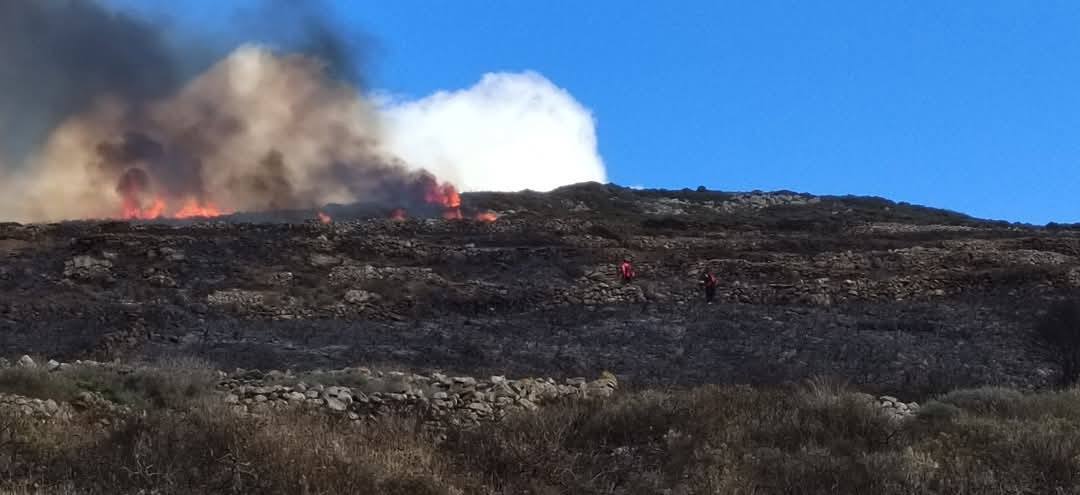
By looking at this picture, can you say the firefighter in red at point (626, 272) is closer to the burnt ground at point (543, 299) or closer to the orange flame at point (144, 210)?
the burnt ground at point (543, 299)

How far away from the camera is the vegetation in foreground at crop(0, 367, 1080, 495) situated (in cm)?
729

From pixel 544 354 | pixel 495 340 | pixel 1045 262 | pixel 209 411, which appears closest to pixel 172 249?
pixel 495 340

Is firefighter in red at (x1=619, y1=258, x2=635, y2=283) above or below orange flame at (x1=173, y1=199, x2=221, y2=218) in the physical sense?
below

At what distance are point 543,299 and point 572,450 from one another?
17775 millimetres

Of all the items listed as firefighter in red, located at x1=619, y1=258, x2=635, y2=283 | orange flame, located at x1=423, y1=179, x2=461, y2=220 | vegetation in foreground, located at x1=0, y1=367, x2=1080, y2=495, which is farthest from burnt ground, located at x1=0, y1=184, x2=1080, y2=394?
orange flame, located at x1=423, y1=179, x2=461, y2=220

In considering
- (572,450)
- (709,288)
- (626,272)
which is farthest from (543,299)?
(572,450)

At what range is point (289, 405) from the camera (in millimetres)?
11000

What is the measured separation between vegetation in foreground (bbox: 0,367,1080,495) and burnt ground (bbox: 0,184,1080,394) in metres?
5.49

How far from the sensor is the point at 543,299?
27.0m

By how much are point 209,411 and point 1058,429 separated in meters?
8.92

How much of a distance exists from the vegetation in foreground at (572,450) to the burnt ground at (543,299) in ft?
18.0

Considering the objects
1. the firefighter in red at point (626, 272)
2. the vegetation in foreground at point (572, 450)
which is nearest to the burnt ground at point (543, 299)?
the firefighter in red at point (626, 272)

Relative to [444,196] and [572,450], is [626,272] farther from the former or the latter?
[444,196]

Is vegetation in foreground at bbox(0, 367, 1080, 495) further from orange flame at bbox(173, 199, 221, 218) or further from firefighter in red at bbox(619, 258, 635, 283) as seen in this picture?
orange flame at bbox(173, 199, 221, 218)
